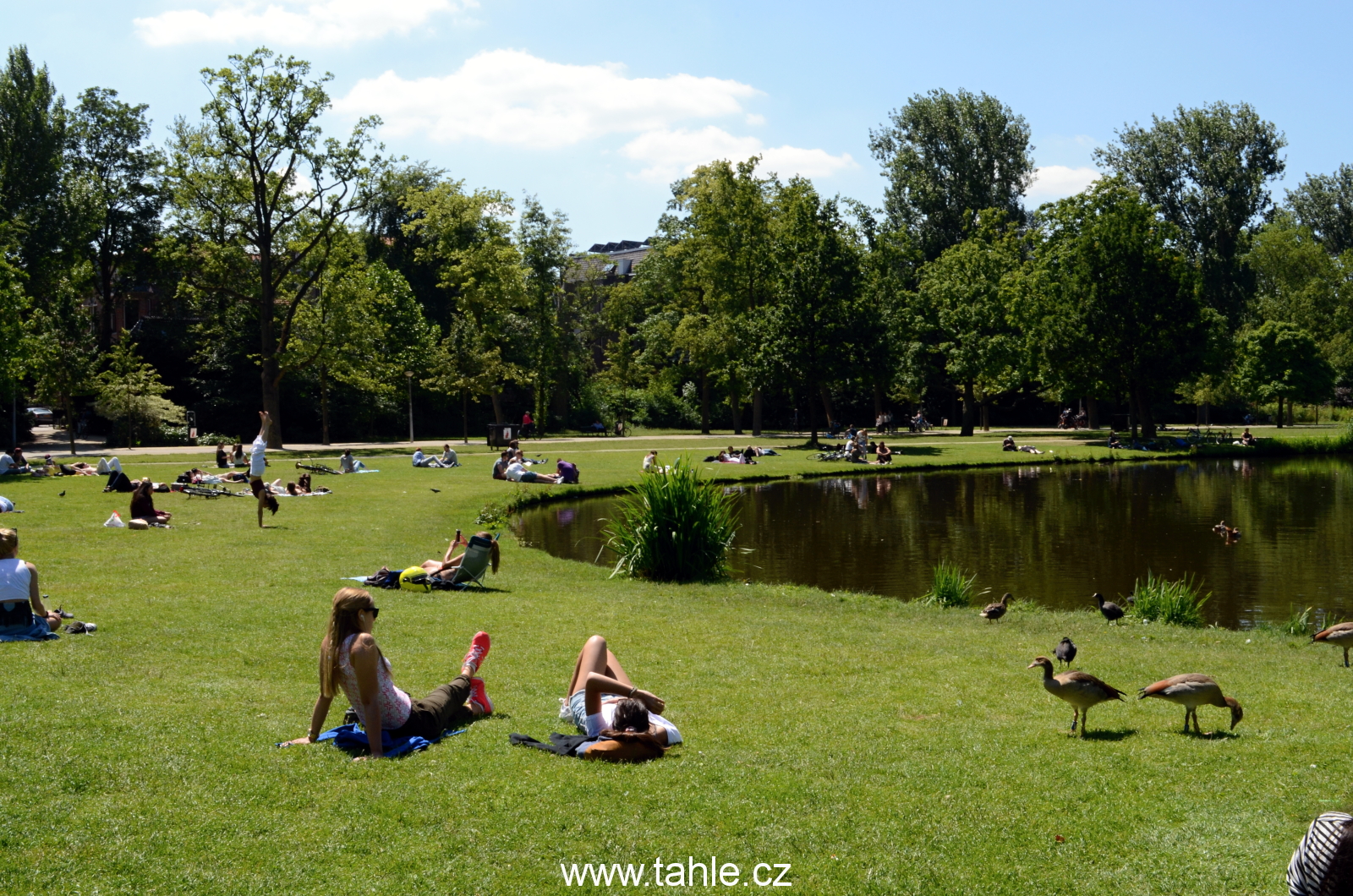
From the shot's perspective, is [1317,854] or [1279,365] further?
[1279,365]

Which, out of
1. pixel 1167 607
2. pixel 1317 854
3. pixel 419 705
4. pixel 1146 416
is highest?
pixel 1146 416

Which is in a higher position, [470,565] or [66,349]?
[66,349]

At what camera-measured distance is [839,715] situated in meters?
8.34

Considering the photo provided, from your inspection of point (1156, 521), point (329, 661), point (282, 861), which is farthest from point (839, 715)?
point (1156, 521)

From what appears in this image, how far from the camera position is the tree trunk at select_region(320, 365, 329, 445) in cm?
5116

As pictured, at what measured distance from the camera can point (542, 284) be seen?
198 ft

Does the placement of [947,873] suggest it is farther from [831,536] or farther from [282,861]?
[831,536]

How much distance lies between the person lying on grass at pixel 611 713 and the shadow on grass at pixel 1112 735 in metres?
2.93

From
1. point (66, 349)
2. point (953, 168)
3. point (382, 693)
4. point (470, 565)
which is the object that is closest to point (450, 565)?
point (470, 565)

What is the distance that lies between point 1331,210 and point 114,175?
84.0m

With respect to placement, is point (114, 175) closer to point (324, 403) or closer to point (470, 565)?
point (324, 403)

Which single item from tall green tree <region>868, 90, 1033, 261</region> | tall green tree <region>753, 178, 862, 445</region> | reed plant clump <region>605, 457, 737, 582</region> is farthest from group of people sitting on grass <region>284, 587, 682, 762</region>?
tall green tree <region>868, 90, 1033, 261</region>

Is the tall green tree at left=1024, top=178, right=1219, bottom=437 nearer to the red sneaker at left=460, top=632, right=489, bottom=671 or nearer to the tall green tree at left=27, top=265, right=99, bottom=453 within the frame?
the tall green tree at left=27, top=265, right=99, bottom=453

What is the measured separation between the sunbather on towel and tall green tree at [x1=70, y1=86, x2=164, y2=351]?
175ft
